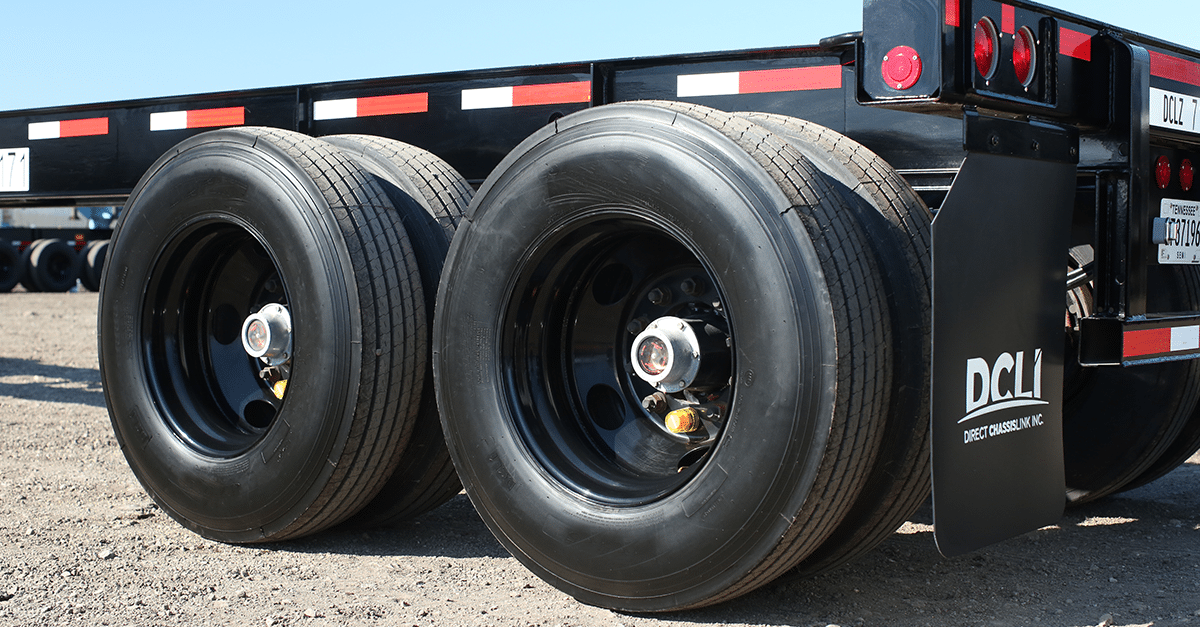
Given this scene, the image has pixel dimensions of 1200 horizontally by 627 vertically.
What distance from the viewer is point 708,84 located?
328cm

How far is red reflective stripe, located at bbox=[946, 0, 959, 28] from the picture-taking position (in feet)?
7.40

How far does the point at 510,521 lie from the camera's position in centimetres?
277

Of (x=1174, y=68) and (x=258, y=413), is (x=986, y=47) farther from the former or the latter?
(x=258, y=413)

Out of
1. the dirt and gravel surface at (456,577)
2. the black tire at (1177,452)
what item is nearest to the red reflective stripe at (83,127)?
the dirt and gravel surface at (456,577)

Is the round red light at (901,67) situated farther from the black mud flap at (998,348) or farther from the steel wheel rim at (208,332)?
the steel wheel rim at (208,332)

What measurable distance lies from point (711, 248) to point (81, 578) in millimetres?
1868

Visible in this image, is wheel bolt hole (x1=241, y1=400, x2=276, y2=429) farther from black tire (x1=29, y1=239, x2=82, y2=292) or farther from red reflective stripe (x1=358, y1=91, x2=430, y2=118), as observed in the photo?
black tire (x1=29, y1=239, x2=82, y2=292)

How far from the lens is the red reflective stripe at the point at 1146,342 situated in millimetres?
2598

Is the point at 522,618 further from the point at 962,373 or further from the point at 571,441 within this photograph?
the point at 962,373

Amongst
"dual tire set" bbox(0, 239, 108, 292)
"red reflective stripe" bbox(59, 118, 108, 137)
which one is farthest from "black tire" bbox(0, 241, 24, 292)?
"red reflective stripe" bbox(59, 118, 108, 137)

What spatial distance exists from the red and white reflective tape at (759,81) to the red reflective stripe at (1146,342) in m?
1.01

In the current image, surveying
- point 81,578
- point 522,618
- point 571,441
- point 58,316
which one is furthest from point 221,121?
point 58,316

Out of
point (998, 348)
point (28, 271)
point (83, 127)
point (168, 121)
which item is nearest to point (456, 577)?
point (998, 348)

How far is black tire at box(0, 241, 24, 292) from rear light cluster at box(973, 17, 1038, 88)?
61.3 ft
